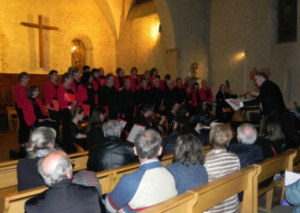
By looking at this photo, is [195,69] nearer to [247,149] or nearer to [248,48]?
[248,48]

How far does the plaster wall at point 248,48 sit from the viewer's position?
10.7 metres

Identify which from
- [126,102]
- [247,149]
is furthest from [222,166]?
[126,102]

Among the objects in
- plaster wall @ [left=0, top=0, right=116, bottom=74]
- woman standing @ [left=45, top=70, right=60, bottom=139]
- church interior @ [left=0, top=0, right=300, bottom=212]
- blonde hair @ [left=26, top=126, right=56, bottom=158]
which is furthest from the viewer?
plaster wall @ [left=0, top=0, right=116, bottom=74]

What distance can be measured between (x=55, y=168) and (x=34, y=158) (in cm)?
79

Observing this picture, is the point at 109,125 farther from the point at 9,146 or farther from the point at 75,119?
the point at 9,146

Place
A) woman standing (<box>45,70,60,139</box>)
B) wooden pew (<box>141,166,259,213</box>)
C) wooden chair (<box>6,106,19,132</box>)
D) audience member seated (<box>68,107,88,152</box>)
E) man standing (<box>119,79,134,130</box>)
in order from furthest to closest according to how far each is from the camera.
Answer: wooden chair (<box>6,106,19,132</box>) → man standing (<box>119,79,134,130</box>) → woman standing (<box>45,70,60,139</box>) → audience member seated (<box>68,107,88,152</box>) → wooden pew (<box>141,166,259,213</box>)

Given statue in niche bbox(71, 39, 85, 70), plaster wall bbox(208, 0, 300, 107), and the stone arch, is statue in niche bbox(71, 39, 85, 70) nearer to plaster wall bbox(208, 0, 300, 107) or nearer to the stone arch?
the stone arch

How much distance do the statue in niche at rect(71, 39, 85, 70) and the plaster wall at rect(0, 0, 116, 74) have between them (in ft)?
0.78

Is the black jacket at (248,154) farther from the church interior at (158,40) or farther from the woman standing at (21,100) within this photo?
the church interior at (158,40)

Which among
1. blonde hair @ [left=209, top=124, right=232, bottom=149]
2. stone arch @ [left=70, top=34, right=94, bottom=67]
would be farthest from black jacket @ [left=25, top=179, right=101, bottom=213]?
stone arch @ [left=70, top=34, right=94, bottom=67]

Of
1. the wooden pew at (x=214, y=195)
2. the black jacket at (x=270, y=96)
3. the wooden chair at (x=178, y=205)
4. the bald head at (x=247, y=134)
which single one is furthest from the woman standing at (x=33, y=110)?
the wooden chair at (x=178, y=205)

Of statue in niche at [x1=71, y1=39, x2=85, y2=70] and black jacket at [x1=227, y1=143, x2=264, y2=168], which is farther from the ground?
statue in niche at [x1=71, y1=39, x2=85, y2=70]

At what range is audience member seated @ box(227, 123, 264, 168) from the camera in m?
3.04

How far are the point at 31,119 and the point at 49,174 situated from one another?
4197mm
